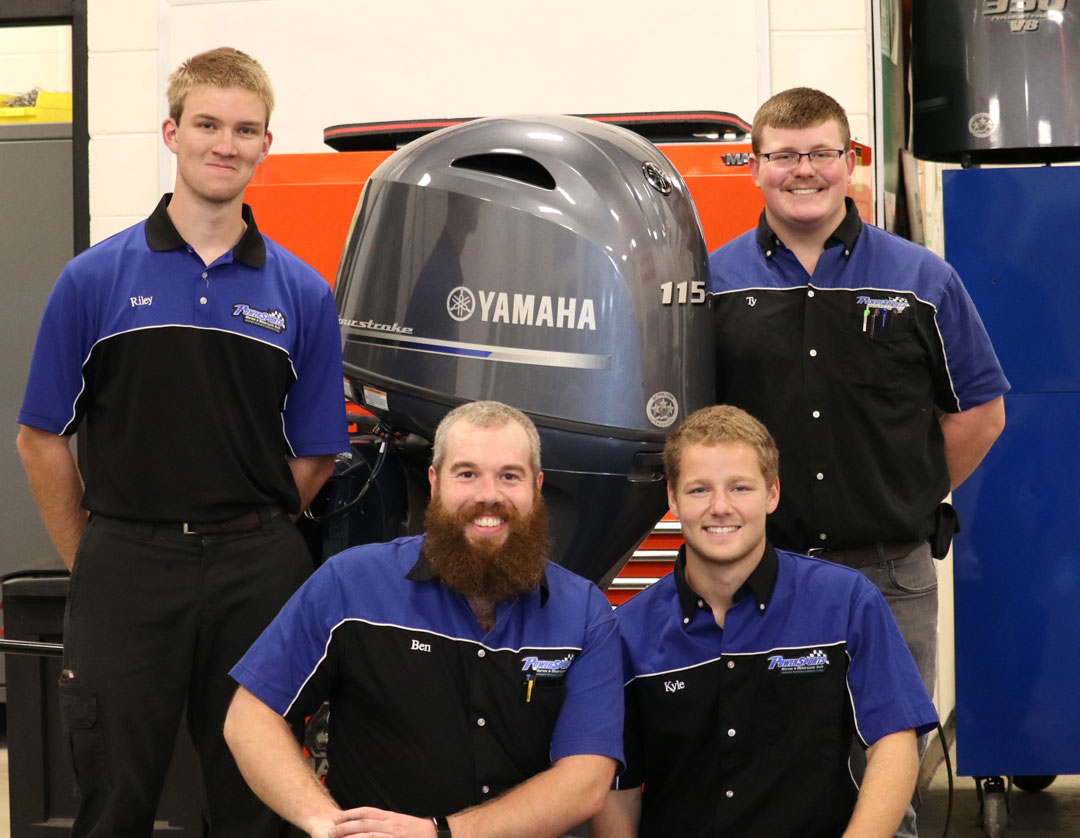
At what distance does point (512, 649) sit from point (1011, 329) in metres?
1.94

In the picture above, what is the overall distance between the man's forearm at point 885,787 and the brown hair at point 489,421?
0.60 metres

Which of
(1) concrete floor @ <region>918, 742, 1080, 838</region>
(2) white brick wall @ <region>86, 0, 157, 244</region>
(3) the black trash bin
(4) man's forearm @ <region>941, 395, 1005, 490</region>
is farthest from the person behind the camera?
(2) white brick wall @ <region>86, 0, 157, 244</region>

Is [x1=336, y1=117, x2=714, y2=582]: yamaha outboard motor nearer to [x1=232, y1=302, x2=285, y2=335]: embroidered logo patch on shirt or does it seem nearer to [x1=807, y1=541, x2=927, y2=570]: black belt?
[x1=232, y1=302, x2=285, y2=335]: embroidered logo patch on shirt

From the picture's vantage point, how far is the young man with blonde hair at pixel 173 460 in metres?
1.93

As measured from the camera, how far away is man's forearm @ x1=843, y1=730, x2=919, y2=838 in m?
1.72

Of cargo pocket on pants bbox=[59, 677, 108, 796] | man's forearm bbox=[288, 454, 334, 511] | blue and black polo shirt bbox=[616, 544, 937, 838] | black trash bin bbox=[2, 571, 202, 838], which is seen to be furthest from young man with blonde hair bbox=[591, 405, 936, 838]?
black trash bin bbox=[2, 571, 202, 838]

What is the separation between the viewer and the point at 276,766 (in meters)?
1.72

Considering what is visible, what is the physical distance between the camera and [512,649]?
1788 millimetres

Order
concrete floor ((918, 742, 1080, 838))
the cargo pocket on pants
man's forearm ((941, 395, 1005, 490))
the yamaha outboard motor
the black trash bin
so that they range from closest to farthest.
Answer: the cargo pocket on pants → the yamaha outboard motor → man's forearm ((941, 395, 1005, 490)) → the black trash bin → concrete floor ((918, 742, 1080, 838))

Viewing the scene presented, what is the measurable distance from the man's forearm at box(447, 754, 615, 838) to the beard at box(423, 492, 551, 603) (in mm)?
245

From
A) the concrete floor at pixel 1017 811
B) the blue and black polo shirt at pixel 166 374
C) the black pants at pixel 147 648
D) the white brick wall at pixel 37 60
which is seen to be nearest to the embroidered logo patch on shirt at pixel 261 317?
the blue and black polo shirt at pixel 166 374

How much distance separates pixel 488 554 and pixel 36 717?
1.59 metres

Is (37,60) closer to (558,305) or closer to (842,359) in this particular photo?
(558,305)

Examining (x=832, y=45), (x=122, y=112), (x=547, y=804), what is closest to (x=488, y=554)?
(x=547, y=804)
